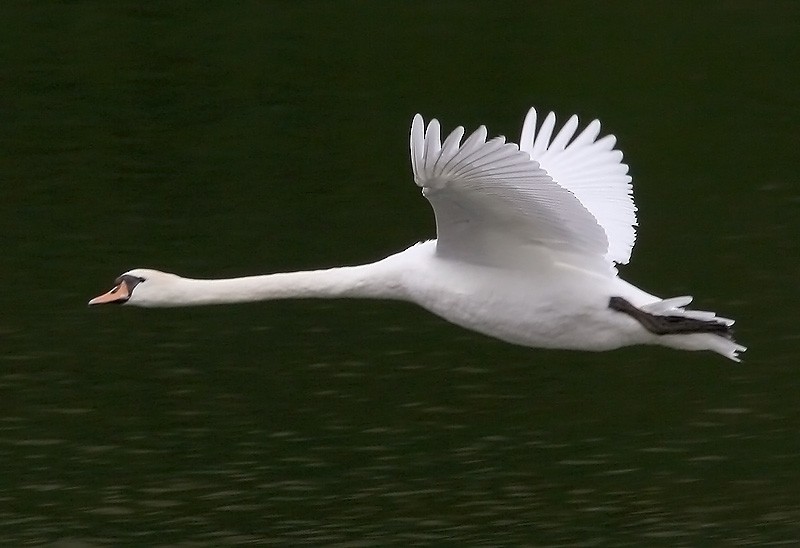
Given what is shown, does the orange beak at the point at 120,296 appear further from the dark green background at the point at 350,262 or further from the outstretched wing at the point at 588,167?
the outstretched wing at the point at 588,167

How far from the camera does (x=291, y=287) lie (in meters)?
9.77

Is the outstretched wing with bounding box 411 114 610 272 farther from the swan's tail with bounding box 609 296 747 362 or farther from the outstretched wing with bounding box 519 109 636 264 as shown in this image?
the outstretched wing with bounding box 519 109 636 264

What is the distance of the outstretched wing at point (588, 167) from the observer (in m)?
10.9

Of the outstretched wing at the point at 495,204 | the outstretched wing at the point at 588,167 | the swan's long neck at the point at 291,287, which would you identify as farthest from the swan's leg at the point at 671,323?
the outstretched wing at the point at 588,167

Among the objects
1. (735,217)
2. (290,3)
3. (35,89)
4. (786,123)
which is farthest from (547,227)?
(290,3)

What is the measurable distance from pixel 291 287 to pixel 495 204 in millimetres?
1218

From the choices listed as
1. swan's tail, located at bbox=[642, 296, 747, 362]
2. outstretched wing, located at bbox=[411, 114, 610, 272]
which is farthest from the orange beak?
swan's tail, located at bbox=[642, 296, 747, 362]

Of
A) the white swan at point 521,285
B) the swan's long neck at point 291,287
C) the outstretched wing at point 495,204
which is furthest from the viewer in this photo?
the swan's long neck at point 291,287

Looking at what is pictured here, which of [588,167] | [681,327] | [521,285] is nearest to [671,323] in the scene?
[681,327]

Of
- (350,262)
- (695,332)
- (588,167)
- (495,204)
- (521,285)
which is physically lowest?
(695,332)

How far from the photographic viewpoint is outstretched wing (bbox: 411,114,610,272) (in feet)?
27.8

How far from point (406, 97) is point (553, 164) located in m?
9.08

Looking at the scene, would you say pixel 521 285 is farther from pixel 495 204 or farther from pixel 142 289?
pixel 142 289

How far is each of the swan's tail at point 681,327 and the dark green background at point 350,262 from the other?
96.0 inches
